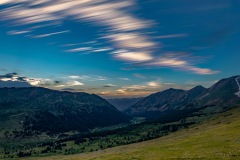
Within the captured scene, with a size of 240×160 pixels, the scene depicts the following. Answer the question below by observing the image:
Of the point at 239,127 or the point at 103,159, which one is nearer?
the point at 103,159

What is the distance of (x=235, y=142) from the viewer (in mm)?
111000

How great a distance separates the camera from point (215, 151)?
101 metres

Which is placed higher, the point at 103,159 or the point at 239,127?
the point at 239,127

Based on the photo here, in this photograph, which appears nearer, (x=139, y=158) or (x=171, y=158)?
(x=171, y=158)

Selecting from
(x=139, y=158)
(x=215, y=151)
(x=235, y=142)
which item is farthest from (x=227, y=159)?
(x=139, y=158)

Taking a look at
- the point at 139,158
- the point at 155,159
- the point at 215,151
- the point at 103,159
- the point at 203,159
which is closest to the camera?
the point at 203,159

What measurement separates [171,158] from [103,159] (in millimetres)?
41459

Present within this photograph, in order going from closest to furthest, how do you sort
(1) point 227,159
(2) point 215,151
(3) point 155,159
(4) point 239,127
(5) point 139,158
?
(1) point 227,159 < (2) point 215,151 < (3) point 155,159 < (5) point 139,158 < (4) point 239,127

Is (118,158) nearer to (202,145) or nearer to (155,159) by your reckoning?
(155,159)

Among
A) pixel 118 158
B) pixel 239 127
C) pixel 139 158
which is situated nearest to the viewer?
pixel 139 158

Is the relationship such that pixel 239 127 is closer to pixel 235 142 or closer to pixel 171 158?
pixel 235 142

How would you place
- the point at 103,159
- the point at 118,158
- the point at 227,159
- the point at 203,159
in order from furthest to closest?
the point at 103,159 < the point at 118,158 < the point at 203,159 < the point at 227,159

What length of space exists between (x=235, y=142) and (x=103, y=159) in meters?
55.0

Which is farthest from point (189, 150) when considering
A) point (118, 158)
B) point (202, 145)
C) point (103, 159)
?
point (103, 159)
